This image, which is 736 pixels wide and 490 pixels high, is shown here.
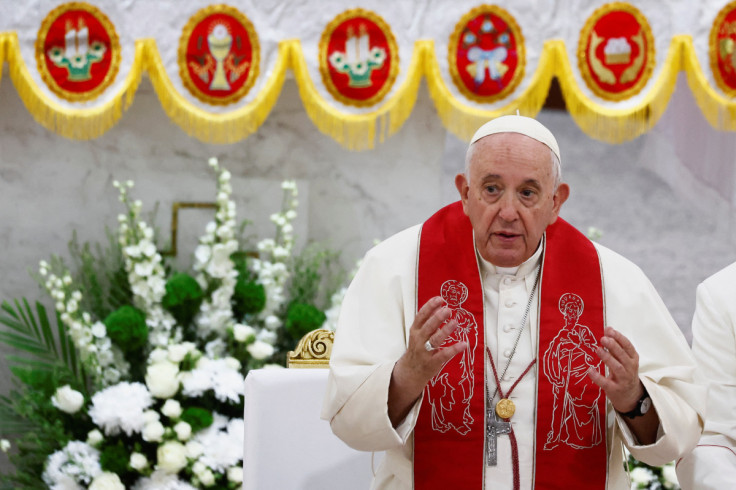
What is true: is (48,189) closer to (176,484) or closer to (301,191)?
(301,191)

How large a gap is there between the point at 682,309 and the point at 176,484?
10.1 feet

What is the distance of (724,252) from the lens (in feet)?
16.9

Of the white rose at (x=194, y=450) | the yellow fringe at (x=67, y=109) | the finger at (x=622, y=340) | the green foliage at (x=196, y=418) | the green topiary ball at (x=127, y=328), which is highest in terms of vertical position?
the yellow fringe at (x=67, y=109)

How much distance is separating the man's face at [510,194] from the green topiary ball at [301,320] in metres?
1.84

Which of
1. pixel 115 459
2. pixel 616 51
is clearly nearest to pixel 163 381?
pixel 115 459

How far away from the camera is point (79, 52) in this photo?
4.37 m

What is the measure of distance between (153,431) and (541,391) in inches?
62.1

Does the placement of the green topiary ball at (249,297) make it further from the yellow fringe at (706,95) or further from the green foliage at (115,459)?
the yellow fringe at (706,95)

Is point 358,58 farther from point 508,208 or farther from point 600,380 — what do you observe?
point 600,380

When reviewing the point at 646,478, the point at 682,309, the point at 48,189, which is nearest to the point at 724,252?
the point at 682,309

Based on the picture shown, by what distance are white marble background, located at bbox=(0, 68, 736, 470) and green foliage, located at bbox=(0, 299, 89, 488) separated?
0.32 meters

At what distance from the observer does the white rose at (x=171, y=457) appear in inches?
131

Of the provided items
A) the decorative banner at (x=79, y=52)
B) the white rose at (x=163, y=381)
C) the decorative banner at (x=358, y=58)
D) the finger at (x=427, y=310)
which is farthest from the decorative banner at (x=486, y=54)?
the finger at (x=427, y=310)

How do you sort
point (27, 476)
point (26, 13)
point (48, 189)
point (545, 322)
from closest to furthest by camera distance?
point (545, 322) < point (27, 476) < point (26, 13) < point (48, 189)
